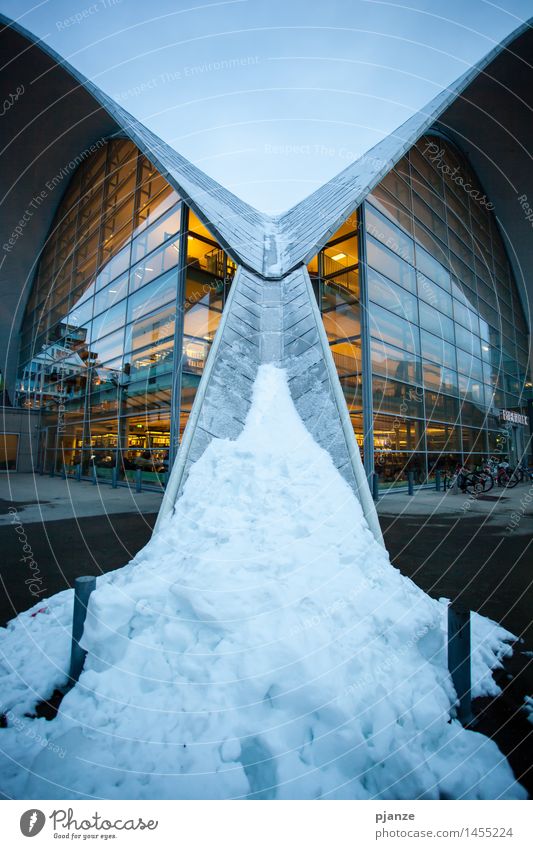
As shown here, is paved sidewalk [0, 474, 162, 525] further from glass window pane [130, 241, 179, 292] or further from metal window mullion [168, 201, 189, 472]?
glass window pane [130, 241, 179, 292]

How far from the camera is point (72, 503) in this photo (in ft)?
32.4

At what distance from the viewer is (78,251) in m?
19.7

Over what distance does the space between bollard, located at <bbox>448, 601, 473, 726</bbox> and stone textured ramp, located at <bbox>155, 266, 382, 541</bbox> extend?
1.36m

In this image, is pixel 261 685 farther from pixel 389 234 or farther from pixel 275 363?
pixel 389 234

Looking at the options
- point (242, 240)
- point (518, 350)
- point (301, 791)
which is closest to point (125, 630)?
point (301, 791)

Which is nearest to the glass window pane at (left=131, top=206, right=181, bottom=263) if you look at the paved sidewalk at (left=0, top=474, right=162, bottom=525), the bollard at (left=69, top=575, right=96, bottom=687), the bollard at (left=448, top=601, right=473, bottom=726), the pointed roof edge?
the pointed roof edge

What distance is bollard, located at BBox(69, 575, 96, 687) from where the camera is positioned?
2.33 m

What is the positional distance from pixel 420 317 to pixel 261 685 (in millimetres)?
14619

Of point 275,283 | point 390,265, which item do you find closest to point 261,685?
point 275,283

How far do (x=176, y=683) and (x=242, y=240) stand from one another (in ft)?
38.8

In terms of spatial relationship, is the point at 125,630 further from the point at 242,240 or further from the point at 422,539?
the point at 242,240

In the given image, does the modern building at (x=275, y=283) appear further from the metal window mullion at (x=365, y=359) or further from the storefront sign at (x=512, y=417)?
the storefront sign at (x=512, y=417)

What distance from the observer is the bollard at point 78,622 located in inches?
91.8

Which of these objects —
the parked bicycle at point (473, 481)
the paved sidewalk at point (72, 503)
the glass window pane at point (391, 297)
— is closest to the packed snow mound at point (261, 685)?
the paved sidewalk at point (72, 503)
